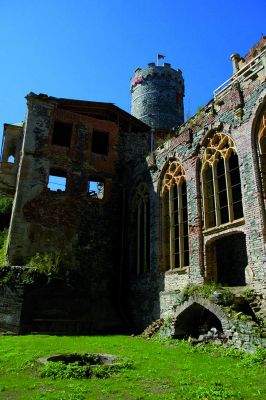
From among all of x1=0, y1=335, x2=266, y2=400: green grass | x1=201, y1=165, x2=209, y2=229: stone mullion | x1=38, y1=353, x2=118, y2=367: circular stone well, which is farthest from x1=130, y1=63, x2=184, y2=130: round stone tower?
x1=38, y1=353, x2=118, y2=367: circular stone well

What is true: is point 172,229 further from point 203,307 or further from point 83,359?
point 83,359

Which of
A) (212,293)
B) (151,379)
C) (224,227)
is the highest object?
(224,227)

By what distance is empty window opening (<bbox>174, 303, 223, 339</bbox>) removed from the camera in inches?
444

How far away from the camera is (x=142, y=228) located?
17.7 metres

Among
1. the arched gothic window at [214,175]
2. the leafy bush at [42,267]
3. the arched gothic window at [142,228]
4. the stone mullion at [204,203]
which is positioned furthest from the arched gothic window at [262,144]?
the leafy bush at [42,267]

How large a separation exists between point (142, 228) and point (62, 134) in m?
7.66

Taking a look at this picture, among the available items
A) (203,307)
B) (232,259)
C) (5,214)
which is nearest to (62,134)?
(232,259)

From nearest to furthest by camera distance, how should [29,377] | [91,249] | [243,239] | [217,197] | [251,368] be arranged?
1. [29,377]
2. [251,368]
3. [217,197]
4. [243,239]
5. [91,249]

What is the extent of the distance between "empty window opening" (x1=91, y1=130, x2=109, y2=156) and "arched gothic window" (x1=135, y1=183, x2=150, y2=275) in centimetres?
429

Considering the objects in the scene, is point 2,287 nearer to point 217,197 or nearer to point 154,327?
point 154,327

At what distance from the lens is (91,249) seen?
18.0m

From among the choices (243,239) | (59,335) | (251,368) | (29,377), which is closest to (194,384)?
(251,368)

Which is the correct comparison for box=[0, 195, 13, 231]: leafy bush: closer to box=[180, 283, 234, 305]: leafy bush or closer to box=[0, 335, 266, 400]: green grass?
box=[180, 283, 234, 305]: leafy bush

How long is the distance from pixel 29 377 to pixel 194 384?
2840 millimetres
